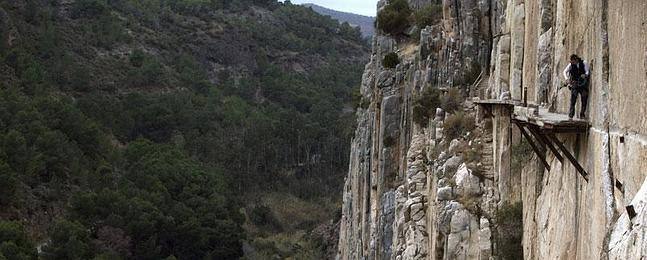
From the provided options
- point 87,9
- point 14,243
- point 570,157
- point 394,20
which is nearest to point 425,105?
point 394,20

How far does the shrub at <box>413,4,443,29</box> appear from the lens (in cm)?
3418

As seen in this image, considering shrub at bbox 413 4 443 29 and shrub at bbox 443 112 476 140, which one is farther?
shrub at bbox 413 4 443 29

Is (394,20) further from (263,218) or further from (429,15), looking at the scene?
(263,218)

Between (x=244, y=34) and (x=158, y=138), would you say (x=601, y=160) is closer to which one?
(x=158, y=138)

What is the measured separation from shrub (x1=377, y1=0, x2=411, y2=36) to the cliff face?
0.74 m

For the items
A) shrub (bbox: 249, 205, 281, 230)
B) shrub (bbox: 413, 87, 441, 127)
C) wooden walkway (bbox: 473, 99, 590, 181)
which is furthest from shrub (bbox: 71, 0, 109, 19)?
wooden walkway (bbox: 473, 99, 590, 181)

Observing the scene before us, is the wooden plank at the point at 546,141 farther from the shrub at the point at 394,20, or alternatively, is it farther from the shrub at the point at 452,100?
the shrub at the point at 394,20

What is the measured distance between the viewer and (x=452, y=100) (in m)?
25.7

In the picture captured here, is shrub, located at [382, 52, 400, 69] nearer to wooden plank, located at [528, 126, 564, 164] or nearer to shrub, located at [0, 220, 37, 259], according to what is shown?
shrub, located at [0, 220, 37, 259]

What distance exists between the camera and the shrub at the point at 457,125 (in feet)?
72.2

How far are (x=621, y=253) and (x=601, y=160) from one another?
1894 millimetres

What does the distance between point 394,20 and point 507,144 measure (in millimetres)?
23066

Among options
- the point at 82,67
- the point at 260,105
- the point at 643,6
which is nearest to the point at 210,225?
the point at 82,67

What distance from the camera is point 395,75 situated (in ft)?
115
